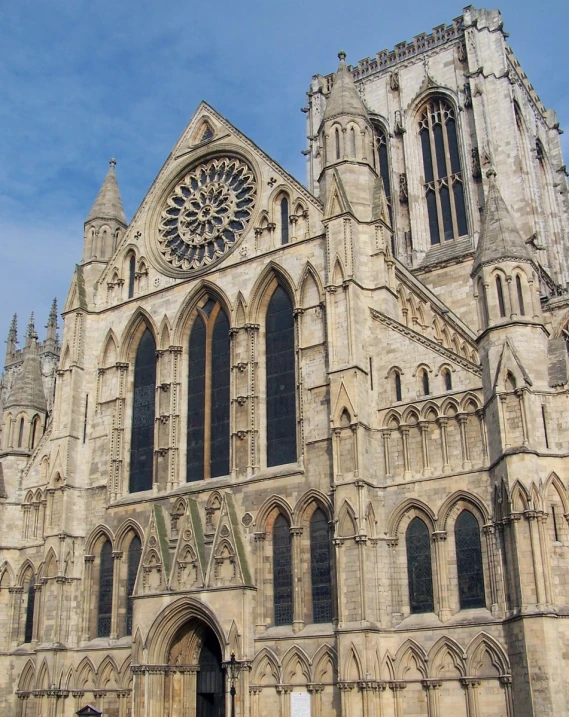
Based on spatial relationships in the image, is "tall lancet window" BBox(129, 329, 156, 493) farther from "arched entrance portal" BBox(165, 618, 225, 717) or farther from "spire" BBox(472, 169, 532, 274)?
"spire" BBox(472, 169, 532, 274)

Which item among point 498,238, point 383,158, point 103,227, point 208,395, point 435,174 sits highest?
point 383,158

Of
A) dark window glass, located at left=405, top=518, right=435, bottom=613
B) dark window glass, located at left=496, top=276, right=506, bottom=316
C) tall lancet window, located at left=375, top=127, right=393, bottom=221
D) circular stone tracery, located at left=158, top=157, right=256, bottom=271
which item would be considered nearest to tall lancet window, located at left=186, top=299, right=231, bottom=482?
circular stone tracery, located at left=158, top=157, right=256, bottom=271

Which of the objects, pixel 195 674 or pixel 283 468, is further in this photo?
pixel 195 674

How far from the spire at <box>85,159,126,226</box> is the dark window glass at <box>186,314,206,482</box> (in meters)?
7.14

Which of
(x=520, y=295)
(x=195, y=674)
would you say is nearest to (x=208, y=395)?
(x=195, y=674)

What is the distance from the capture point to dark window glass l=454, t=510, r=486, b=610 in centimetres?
2052

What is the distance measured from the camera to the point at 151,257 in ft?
99.3

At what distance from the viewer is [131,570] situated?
26500mm

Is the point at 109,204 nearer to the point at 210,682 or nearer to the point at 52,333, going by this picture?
the point at 210,682

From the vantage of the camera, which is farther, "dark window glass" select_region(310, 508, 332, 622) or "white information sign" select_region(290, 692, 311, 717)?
"dark window glass" select_region(310, 508, 332, 622)

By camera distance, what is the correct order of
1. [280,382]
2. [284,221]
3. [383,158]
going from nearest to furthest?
[280,382] < [284,221] < [383,158]

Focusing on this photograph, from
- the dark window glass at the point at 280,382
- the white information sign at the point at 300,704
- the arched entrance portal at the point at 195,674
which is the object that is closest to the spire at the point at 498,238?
the dark window glass at the point at 280,382

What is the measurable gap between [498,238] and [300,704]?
13.2m

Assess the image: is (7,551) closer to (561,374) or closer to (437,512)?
(437,512)
